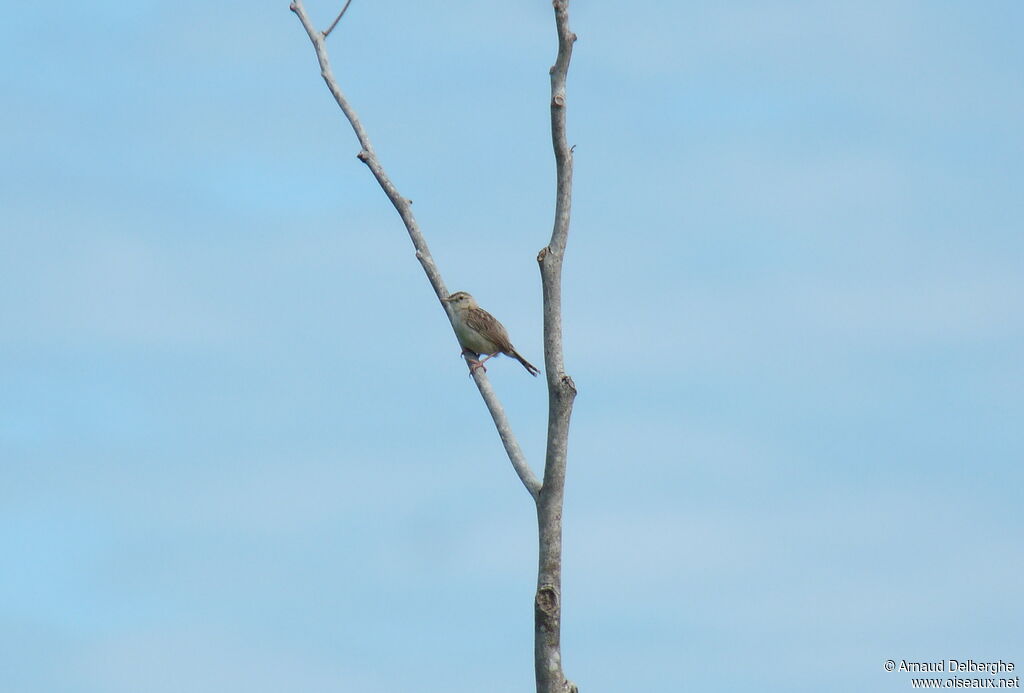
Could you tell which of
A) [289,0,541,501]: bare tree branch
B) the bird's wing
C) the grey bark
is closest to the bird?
the bird's wing

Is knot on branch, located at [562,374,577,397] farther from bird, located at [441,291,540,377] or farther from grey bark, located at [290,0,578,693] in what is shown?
bird, located at [441,291,540,377]

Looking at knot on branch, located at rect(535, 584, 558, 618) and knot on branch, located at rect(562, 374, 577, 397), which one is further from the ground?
knot on branch, located at rect(562, 374, 577, 397)

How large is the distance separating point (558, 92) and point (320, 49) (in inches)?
137

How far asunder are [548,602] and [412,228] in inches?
139

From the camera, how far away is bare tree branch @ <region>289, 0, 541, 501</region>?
993cm

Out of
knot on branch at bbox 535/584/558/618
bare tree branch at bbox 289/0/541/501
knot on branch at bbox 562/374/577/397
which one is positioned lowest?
knot on branch at bbox 535/584/558/618

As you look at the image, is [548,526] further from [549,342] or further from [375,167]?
[375,167]

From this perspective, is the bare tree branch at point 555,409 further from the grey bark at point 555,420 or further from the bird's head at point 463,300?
the bird's head at point 463,300

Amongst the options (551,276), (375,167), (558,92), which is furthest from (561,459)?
(375,167)

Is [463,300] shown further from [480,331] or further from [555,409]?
[555,409]

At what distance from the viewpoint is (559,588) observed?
9.41 metres

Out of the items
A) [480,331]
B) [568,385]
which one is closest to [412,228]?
[568,385]

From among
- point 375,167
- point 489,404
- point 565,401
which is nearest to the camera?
point 565,401

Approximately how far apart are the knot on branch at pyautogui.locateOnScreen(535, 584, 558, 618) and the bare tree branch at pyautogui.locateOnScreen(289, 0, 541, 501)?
69 centimetres
